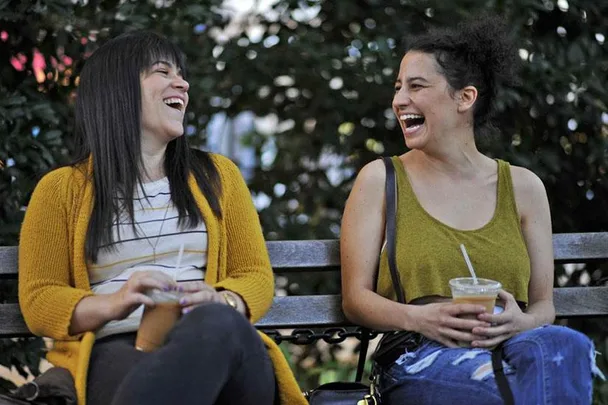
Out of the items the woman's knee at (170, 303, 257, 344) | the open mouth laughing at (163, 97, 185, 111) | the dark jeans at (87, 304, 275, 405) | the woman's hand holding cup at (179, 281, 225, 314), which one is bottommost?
the dark jeans at (87, 304, 275, 405)

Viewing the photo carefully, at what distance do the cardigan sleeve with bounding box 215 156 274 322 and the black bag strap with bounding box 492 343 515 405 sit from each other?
0.63 metres

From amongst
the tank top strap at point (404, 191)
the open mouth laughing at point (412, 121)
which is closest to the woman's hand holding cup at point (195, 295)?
the tank top strap at point (404, 191)

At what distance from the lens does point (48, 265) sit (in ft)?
10.6

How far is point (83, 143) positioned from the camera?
3451mm

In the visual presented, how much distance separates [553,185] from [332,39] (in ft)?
3.57

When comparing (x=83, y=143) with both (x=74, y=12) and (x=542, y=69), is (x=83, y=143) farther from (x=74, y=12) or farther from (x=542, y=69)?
(x=542, y=69)

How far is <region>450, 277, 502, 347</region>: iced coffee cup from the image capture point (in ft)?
10.5

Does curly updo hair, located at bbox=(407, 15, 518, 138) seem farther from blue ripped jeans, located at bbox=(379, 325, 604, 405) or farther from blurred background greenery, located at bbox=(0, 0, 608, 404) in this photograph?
blue ripped jeans, located at bbox=(379, 325, 604, 405)

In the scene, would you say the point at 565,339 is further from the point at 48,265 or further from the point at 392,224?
the point at 48,265

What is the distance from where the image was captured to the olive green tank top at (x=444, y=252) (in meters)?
3.49

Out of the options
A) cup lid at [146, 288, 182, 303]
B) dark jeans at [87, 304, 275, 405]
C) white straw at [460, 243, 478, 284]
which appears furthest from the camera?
white straw at [460, 243, 478, 284]

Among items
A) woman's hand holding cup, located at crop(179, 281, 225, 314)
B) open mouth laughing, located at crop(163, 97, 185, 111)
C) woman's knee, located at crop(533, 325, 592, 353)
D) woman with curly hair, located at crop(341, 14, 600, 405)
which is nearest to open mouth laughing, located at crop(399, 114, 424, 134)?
woman with curly hair, located at crop(341, 14, 600, 405)

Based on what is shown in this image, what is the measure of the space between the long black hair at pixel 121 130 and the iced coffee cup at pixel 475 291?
0.69m

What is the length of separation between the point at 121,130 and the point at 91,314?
57 centimetres
